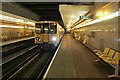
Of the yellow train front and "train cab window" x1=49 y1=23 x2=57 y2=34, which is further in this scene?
"train cab window" x1=49 y1=23 x2=57 y2=34

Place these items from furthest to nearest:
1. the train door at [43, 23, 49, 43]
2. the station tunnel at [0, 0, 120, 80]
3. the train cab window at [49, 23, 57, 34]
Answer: the train cab window at [49, 23, 57, 34], the train door at [43, 23, 49, 43], the station tunnel at [0, 0, 120, 80]

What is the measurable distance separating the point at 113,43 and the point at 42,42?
936cm

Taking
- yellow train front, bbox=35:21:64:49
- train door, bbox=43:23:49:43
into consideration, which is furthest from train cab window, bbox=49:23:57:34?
train door, bbox=43:23:49:43

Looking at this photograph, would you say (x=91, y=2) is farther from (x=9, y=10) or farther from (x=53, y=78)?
(x=53, y=78)

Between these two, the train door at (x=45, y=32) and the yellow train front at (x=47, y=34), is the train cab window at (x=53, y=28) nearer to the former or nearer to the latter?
the yellow train front at (x=47, y=34)

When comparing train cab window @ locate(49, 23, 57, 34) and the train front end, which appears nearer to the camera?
the train front end

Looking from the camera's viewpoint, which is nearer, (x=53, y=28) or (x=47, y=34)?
(x=47, y=34)

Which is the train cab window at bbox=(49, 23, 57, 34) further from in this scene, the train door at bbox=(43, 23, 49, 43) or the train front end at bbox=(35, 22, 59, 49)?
the train door at bbox=(43, 23, 49, 43)

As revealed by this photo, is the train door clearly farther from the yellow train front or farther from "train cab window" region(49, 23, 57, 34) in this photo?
"train cab window" region(49, 23, 57, 34)

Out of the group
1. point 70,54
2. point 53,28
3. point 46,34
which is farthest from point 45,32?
point 70,54

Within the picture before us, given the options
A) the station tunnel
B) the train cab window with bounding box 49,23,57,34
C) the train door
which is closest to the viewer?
the station tunnel

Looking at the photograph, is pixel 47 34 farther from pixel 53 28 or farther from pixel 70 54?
pixel 70 54

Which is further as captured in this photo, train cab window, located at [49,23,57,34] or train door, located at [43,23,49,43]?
train cab window, located at [49,23,57,34]

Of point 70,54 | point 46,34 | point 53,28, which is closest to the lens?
point 70,54
